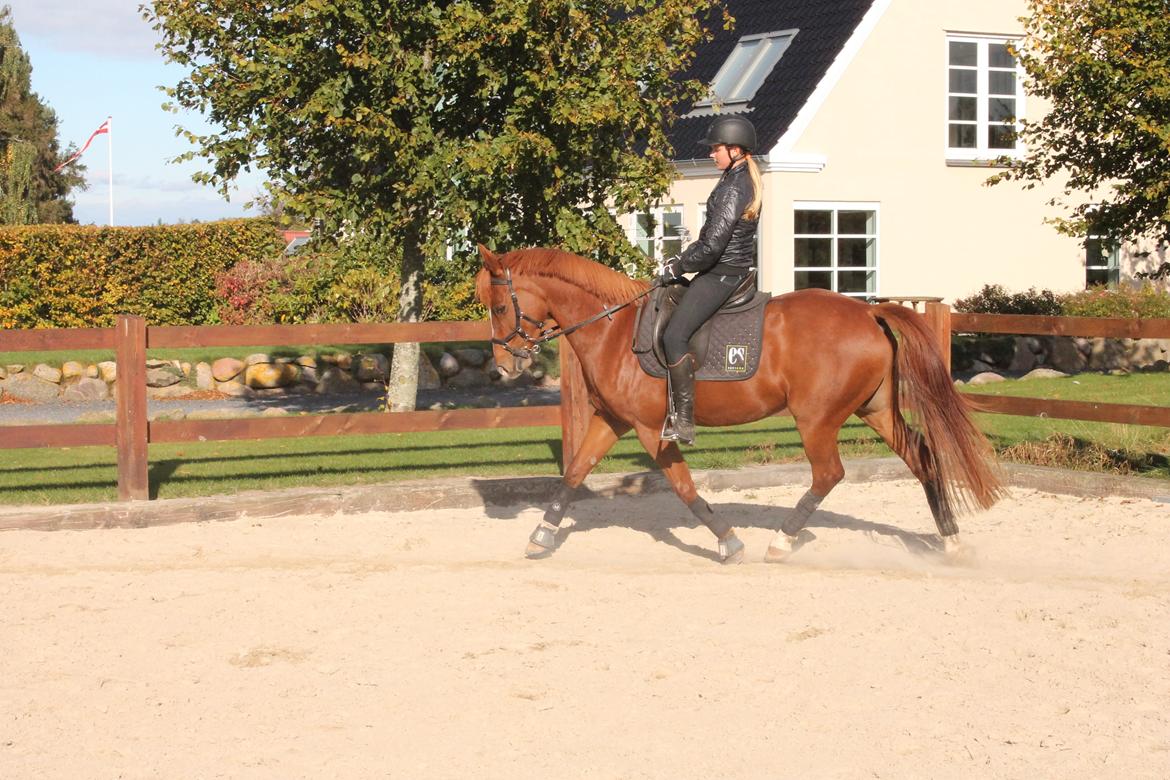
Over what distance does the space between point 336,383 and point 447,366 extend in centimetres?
163

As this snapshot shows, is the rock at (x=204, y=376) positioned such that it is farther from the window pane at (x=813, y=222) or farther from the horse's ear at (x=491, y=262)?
the horse's ear at (x=491, y=262)

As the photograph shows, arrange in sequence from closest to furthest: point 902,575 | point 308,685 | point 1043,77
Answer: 1. point 308,685
2. point 902,575
3. point 1043,77

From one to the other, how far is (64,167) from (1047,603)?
141ft

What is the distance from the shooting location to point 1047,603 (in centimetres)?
694

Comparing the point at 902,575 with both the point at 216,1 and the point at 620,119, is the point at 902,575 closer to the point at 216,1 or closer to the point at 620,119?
the point at 620,119

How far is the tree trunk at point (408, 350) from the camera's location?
581 inches

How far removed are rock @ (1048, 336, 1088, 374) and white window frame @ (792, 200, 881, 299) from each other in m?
2.90

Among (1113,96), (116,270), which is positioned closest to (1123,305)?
(1113,96)

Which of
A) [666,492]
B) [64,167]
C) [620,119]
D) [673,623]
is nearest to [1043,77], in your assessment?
[620,119]

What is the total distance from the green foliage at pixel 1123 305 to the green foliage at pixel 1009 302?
1.34ft

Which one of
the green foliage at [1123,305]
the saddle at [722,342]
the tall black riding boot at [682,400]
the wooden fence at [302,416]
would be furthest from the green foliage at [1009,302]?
the tall black riding boot at [682,400]

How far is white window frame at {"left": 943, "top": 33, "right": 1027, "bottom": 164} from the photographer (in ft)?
74.6

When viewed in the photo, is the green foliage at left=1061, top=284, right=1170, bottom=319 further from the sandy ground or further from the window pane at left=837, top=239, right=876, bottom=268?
the sandy ground

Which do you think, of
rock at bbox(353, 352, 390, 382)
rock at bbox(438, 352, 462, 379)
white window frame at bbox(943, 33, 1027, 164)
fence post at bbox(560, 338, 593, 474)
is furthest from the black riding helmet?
white window frame at bbox(943, 33, 1027, 164)
